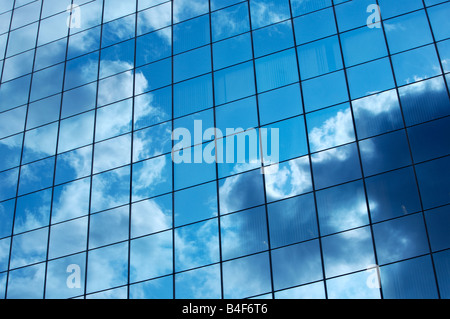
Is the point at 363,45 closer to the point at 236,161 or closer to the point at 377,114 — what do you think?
the point at 377,114

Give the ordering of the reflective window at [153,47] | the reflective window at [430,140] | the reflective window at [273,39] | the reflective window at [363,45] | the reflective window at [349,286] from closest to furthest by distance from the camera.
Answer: the reflective window at [349,286] < the reflective window at [430,140] < the reflective window at [363,45] < the reflective window at [273,39] < the reflective window at [153,47]

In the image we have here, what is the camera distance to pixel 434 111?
115 feet

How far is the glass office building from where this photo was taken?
1329 inches

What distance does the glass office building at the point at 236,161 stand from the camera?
33.8 meters

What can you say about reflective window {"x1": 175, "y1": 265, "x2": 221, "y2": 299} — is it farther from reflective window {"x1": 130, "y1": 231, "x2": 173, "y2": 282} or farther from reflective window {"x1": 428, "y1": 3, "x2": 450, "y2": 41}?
reflective window {"x1": 428, "y1": 3, "x2": 450, "y2": 41}

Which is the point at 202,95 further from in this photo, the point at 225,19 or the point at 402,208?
the point at 402,208

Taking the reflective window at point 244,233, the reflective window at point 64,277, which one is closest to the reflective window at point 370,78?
the reflective window at point 244,233

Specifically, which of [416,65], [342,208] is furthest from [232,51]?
[342,208]

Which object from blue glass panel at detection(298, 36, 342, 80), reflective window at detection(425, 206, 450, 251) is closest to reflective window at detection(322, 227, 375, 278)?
reflective window at detection(425, 206, 450, 251)

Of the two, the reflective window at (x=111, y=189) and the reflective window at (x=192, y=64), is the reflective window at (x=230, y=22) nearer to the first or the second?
the reflective window at (x=192, y=64)

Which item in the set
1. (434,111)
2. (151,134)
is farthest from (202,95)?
(434,111)

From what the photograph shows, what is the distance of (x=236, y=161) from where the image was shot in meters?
38.3

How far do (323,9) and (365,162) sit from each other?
1167 cm

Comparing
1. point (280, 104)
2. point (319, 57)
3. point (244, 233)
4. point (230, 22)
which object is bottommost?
point (244, 233)
